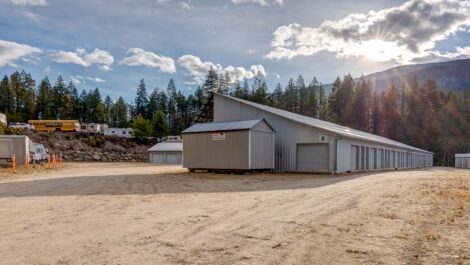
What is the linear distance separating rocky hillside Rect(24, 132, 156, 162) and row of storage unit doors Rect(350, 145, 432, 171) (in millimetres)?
37610

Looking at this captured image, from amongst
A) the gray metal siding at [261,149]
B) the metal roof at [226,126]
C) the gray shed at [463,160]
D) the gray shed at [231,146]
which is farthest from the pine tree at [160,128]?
the gray shed at [463,160]

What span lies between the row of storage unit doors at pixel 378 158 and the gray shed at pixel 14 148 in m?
25.2

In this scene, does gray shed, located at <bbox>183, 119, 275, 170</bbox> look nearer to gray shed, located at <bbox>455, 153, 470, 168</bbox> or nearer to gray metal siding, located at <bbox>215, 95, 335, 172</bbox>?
gray metal siding, located at <bbox>215, 95, 335, 172</bbox>

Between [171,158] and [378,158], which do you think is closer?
[378,158]

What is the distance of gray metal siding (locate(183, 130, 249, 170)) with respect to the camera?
65.6 ft

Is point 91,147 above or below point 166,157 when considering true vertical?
above

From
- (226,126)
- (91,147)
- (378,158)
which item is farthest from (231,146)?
(91,147)

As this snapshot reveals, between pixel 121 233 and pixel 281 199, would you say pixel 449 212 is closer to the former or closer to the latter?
pixel 281 199

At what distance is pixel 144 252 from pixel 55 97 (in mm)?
81742

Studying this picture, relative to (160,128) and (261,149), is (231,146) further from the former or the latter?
(160,128)

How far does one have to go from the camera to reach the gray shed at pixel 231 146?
20000mm

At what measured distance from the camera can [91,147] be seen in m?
53.6

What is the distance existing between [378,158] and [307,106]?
4758cm

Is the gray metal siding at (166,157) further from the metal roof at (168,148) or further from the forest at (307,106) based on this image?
the forest at (307,106)
